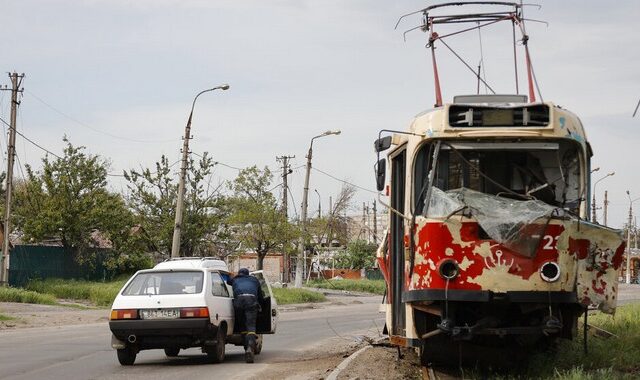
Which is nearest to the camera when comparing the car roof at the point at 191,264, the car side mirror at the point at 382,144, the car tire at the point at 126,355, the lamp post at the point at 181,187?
the car side mirror at the point at 382,144

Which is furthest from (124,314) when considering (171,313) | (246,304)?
(246,304)

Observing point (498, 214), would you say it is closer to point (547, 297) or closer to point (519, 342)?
point (547, 297)

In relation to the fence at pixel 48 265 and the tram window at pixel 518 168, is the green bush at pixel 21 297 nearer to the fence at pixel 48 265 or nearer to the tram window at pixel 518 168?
the fence at pixel 48 265

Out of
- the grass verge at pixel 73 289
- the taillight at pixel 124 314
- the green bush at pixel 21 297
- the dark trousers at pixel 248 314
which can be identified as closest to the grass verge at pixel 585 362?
the dark trousers at pixel 248 314

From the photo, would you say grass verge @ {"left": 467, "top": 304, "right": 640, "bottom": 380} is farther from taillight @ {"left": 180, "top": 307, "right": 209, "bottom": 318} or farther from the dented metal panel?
taillight @ {"left": 180, "top": 307, "right": 209, "bottom": 318}

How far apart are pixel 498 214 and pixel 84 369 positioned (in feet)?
23.2

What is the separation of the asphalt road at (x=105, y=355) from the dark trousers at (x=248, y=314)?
435 mm

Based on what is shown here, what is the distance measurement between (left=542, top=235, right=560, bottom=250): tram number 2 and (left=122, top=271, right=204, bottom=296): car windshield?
259 inches

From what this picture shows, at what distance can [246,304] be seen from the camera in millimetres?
16578

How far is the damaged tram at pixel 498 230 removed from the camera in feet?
35.4

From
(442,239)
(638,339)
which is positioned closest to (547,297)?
(442,239)

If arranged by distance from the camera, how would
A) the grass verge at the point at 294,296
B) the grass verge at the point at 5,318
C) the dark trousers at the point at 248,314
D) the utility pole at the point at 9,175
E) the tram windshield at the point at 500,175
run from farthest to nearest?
the grass verge at the point at 294,296 → the utility pole at the point at 9,175 → the grass verge at the point at 5,318 → the dark trousers at the point at 248,314 → the tram windshield at the point at 500,175

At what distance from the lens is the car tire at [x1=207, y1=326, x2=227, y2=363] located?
15.9m

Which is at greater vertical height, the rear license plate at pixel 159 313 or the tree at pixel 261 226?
the tree at pixel 261 226
